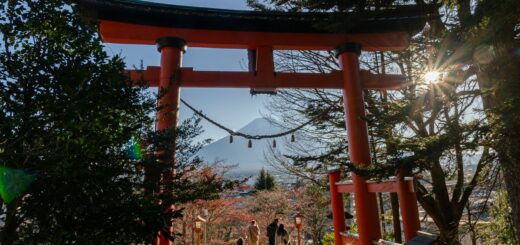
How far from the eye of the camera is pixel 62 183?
2.00 m

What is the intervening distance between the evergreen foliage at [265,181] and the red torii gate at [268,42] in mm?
13709

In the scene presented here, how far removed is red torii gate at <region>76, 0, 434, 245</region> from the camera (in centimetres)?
495

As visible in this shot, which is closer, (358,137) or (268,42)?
(358,137)

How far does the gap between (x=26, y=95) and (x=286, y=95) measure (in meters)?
7.07

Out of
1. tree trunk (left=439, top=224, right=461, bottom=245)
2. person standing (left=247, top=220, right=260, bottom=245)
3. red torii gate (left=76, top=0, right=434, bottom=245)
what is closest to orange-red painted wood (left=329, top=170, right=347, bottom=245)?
red torii gate (left=76, top=0, right=434, bottom=245)

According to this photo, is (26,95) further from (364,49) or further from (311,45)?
(364,49)

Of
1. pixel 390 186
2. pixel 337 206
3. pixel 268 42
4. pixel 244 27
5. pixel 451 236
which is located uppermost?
pixel 244 27

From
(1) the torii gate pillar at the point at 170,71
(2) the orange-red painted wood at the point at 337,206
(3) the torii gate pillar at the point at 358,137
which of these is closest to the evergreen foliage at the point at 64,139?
(1) the torii gate pillar at the point at 170,71

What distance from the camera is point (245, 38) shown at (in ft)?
18.1

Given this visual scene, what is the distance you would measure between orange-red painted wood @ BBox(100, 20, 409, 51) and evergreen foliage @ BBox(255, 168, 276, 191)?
570 inches

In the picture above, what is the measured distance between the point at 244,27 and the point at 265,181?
588 inches

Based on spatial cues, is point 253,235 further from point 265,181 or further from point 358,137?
point 265,181

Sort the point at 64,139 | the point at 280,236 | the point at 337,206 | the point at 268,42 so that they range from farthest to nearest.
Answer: the point at 280,236 < the point at 337,206 < the point at 268,42 < the point at 64,139

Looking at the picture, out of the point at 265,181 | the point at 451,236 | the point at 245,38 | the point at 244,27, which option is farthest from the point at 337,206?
the point at 265,181
